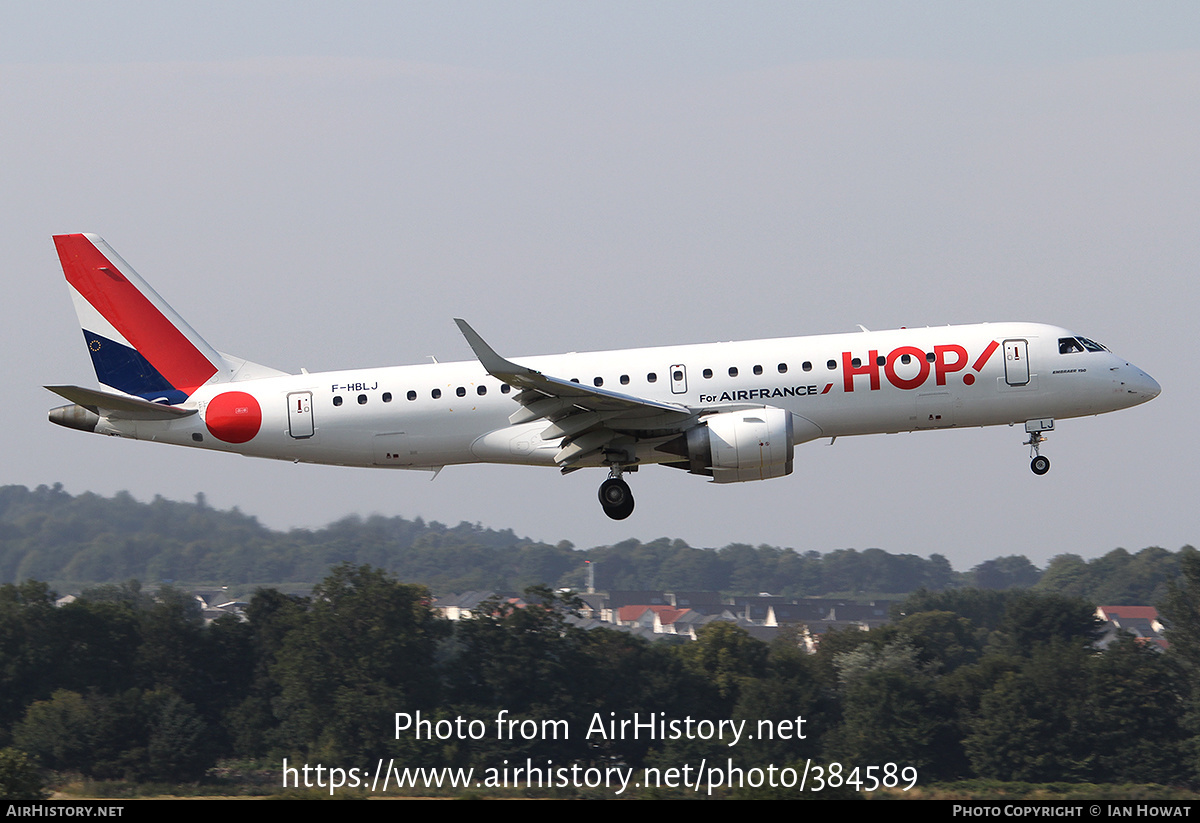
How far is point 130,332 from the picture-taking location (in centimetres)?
3784

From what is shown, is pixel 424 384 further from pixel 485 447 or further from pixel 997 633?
pixel 997 633

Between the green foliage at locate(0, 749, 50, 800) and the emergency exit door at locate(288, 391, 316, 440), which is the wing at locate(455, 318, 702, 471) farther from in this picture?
the green foliage at locate(0, 749, 50, 800)

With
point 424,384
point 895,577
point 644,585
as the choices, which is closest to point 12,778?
point 424,384

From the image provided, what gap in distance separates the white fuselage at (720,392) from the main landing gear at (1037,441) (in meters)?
0.26

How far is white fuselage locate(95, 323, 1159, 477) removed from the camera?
3381 cm

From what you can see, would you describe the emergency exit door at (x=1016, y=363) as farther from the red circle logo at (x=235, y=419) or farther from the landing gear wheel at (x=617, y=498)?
the red circle logo at (x=235, y=419)

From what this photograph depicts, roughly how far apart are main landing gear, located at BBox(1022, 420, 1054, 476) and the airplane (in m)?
0.04

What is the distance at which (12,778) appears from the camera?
173ft

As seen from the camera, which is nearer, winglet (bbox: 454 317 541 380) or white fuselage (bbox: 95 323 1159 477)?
winglet (bbox: 454 317 541 380)

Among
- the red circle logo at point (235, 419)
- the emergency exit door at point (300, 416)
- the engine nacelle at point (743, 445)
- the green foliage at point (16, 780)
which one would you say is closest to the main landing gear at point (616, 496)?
the engine nacelle at point (743, 445)

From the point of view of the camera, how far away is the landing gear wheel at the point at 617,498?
34938 millimetres

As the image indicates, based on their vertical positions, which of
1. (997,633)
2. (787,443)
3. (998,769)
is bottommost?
(998,769)

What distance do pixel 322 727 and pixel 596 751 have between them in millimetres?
16041

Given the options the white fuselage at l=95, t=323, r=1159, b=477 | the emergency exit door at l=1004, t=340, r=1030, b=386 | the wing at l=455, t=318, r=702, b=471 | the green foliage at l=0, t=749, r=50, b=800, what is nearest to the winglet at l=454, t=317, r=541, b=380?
the wing at l=455, t=318, r=702, b=471
